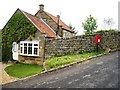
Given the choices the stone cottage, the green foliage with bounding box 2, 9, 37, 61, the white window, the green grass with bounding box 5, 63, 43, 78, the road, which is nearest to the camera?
the road

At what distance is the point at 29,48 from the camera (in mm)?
27859

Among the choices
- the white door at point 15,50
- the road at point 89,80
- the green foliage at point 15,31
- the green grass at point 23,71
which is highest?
the green foliage at point 15,31

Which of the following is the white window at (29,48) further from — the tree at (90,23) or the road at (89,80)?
the tree at (90,23)

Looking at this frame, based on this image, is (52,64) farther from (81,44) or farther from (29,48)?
(29,48)

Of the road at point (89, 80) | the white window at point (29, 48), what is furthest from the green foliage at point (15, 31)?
the road at point (89, 80)

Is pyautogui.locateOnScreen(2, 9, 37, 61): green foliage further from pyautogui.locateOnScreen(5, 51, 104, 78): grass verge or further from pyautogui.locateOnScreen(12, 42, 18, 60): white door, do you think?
pyautogui.locateOnScreen(5, 51, 104, 78): grass verge

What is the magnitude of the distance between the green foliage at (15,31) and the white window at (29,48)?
848mm

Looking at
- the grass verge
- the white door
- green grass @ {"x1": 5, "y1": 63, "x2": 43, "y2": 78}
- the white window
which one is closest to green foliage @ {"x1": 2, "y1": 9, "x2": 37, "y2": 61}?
the white door

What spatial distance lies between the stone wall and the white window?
8.72ft

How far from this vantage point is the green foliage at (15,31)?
28469mm

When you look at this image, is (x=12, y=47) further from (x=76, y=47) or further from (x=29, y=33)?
(x=76, y=47)

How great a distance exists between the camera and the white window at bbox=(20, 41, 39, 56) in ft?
89.7

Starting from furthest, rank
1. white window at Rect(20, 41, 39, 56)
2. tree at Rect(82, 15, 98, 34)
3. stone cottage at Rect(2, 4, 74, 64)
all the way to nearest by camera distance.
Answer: tree at Rect(82, 15, 98, 34), white window at Rect(20, 41, 39, 56), stone cottage at Rect(2, 4, 74, 64)

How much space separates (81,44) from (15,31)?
975 centimetres
